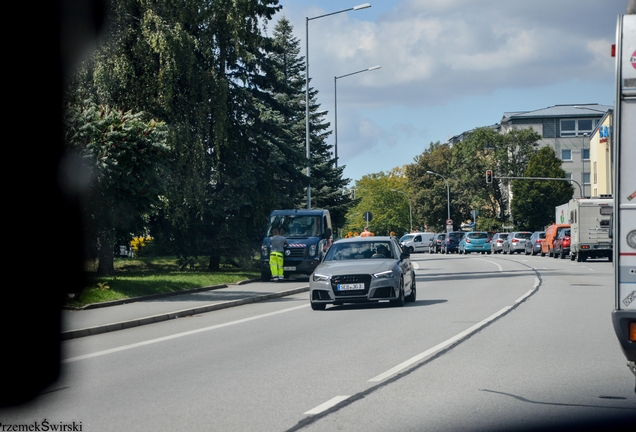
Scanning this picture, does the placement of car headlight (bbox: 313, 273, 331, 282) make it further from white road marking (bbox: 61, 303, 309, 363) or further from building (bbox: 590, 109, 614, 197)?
building (bbox: 590, 109, 614, 197)

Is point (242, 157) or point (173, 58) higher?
point (173, 58)

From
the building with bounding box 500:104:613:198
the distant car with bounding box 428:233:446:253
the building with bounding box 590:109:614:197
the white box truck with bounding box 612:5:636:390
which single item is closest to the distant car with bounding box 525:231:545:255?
the distant car with bounding box 428:233:446:253

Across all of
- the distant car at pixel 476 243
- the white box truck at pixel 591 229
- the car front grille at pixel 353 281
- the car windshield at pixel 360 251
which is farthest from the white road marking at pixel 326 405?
the distant car at pixel 476 243

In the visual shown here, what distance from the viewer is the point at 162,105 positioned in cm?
2825

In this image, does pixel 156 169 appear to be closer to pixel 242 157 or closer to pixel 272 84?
pixel 242 157

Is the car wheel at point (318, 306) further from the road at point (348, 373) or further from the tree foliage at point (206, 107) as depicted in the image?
the tree foliage at point (206, 107)

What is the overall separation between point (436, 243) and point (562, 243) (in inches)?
1122

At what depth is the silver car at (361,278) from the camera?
1767cm

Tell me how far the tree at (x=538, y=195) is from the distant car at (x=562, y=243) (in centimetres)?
4502

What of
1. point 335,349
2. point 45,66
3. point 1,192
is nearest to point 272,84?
point 45,66

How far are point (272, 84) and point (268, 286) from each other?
42.5 ft

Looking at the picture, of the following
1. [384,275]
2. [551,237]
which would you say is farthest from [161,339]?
[551,237]

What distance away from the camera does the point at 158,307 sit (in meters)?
19.0

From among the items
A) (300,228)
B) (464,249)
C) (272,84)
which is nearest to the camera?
(300,228)
